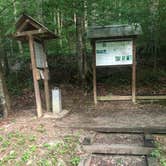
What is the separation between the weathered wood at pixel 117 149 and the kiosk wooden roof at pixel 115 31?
148 inches

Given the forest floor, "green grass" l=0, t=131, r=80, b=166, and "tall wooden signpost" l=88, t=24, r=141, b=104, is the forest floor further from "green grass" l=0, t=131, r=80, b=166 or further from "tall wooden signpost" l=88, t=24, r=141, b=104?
"tall wooden signpost" l=88, t=24, r=141, b=104

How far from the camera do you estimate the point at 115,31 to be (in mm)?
7047

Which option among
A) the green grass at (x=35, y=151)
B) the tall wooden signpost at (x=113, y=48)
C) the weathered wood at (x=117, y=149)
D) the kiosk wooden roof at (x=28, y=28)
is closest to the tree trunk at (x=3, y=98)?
the kiosk wooden roof at (x=28, y=28)

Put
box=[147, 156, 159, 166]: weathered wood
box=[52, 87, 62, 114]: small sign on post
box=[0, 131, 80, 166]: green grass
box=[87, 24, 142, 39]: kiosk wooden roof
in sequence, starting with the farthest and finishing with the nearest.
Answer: box=[87, 24, 142, 39]: kiosk wooden roof < box=[52, 87, 62, 114]: small sign on post < box=[0, 131, 80, 166]: green grass < box=[147, 156, 159, 166]: weathered wood

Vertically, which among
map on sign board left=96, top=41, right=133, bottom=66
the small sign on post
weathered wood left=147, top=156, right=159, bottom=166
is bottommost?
weathered wood left=147, top=156, right=159, bottom=166

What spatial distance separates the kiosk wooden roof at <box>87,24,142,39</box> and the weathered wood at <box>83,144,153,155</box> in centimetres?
375

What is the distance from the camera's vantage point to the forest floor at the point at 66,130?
409 cm

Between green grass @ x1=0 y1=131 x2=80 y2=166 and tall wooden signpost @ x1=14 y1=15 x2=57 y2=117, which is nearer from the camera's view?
green grass @ x1=0 y1=131 x2=80 y2=166

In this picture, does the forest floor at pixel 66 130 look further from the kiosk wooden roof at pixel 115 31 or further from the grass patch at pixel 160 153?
the kiosk wooden roof at pixel 115 31

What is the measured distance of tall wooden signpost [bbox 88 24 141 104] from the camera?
7.09m

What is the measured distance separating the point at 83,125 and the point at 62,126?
0.47 metres

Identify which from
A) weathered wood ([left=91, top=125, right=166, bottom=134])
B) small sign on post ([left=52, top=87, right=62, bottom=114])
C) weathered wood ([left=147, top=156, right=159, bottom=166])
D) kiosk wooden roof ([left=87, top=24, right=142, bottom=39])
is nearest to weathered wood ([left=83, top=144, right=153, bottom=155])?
weathered wood ([left=147, top=156, right=159, bottom=166])

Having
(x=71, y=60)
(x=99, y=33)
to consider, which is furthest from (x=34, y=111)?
(x=71, y=60)

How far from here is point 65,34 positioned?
10484mm
